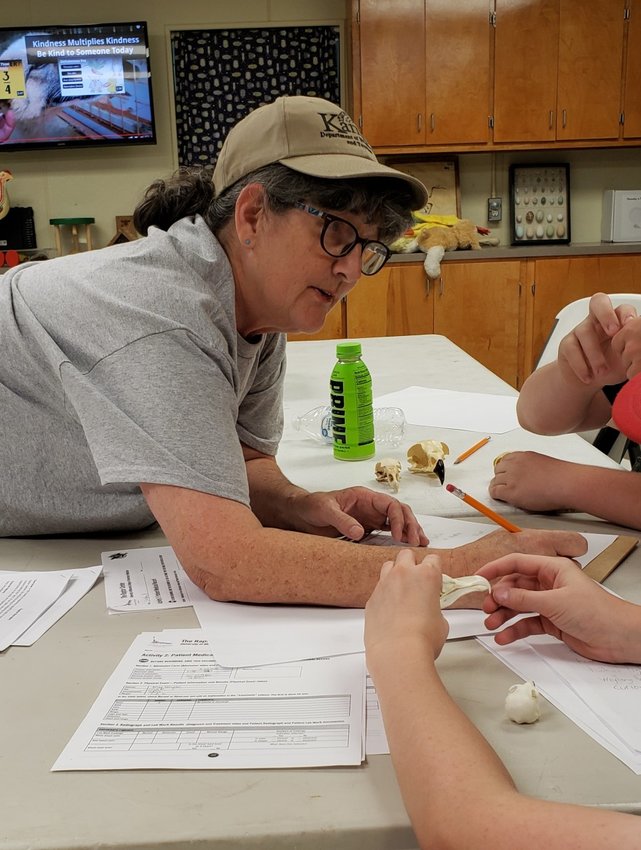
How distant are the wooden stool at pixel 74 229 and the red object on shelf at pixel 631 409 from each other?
4283 mm

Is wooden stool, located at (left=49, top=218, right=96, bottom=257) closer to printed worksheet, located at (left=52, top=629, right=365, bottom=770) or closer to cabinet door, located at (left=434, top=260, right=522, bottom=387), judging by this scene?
cabinet door, located at (left=434, top=260, right=522, bottom=387)

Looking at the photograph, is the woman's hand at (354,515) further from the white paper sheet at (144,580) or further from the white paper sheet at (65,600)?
the white paper sheet at (65,600)

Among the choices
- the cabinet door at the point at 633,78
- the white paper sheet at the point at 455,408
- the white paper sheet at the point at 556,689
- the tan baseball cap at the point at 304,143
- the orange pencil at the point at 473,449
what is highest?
the cabinet door at the point at 633,78

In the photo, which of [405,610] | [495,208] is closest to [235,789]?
[405,610]

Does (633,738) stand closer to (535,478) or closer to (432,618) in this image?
(432,618)

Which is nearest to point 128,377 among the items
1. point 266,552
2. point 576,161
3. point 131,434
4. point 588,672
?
point 131,434

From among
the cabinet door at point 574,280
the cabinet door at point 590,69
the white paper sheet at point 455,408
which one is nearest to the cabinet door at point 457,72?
the cabinet door at point 590,69

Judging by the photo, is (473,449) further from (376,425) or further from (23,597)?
(23,597)

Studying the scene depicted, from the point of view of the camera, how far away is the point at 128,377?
1.03m

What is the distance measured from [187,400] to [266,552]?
22cm

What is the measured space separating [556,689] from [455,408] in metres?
1.18

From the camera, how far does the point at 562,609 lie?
85 cm

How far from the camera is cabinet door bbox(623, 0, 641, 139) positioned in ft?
14.4

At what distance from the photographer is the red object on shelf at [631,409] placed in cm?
106
